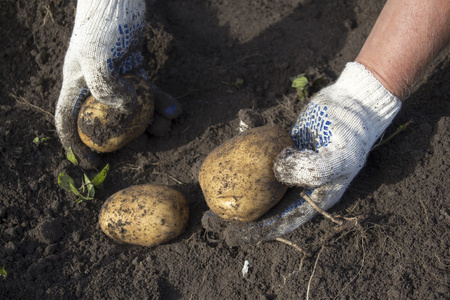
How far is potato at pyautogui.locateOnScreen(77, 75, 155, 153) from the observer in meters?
2.93

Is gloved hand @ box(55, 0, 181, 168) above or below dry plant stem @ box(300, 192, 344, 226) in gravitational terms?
above

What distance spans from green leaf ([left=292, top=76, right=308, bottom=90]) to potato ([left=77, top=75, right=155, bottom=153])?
4.15 feet

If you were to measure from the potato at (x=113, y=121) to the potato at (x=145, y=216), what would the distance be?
1.59 ft

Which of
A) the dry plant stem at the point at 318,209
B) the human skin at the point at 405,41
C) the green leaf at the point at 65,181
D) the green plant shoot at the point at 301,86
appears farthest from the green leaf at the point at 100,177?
the human skin at the point at 405,41

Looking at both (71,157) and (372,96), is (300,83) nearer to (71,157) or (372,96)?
(372,96)

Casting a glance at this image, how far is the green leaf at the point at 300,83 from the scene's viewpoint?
3.36 meters

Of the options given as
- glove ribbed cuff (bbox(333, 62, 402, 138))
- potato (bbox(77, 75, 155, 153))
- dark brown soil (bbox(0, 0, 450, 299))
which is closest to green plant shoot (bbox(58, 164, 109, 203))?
dark brown soil (bbox(0, 0, 450, 299))

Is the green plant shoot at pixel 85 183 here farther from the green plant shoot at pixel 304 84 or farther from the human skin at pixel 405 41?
the human skin at pixel 405 41

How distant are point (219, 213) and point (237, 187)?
0.26 metres

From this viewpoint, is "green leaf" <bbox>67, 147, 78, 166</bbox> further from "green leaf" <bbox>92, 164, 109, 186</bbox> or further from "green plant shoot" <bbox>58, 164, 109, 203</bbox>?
"green leaf" <bbox>92, 164, 109, 186</bbox>

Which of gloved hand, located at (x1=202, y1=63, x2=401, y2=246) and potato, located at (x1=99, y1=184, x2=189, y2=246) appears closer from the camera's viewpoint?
gloved hand, located at (x1=202, y1=63, x2=401, y2=246)

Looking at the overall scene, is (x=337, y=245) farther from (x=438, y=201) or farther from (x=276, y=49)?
(x=276, y=49)

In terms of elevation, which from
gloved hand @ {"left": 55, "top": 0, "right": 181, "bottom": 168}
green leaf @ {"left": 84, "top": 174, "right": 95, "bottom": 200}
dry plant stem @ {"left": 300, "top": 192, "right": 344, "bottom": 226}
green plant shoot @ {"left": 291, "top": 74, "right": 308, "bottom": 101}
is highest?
gloved hand @ {"left": 55, "top": 0, "right": 181, "bottom": 168}

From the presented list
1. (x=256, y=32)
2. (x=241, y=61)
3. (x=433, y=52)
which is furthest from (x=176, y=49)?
(x=433, y=52)
